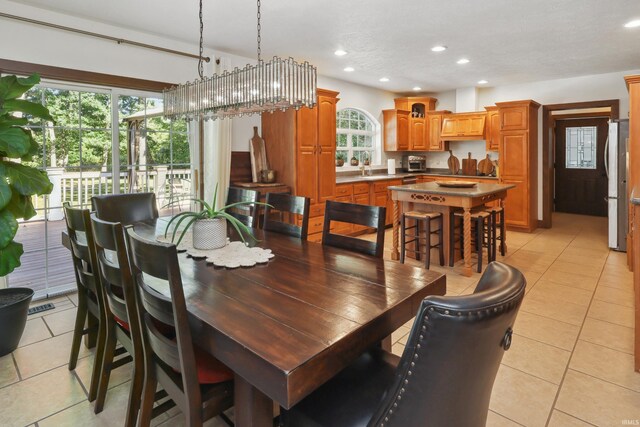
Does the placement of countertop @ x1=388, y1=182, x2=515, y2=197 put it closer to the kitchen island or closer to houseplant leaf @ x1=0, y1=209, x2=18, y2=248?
the kitchen island

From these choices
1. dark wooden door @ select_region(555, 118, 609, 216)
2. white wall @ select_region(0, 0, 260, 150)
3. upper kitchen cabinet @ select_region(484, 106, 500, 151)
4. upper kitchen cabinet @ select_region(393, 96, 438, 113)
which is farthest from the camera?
dark wooden door @ select_region(555, 118, 609, 216)

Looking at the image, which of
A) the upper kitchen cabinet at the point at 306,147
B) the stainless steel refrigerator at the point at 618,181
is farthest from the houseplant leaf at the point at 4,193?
the stainless steel refrigerator at the point at 618,181

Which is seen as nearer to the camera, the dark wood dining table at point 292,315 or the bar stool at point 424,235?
the dark wood dining table at point 292,315

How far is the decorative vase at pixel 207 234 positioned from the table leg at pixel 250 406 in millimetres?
1075

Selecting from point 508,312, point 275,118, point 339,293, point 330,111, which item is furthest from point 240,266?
point 330,111

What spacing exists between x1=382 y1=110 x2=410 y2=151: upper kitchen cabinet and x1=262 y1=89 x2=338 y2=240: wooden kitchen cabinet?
207 centimetres

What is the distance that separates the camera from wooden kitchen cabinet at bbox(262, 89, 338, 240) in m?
5.00

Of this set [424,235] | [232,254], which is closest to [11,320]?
[232,254]

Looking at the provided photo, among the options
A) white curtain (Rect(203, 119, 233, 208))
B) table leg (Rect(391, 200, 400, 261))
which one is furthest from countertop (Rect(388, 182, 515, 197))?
white curtain (Rect(203, 119, 233, 208))

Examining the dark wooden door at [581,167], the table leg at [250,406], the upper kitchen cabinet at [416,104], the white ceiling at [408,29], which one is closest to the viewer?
the table leg at [250,406]

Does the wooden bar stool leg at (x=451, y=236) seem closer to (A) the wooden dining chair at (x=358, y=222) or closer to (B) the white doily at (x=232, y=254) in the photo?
(A) the wooden dining chair at (x=358, y=222)

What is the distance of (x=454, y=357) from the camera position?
0.85 meters

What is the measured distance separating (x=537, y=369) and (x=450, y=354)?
6.27ft

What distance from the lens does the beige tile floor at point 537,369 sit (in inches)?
75.7
